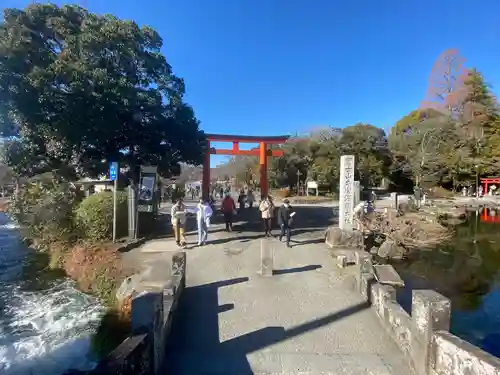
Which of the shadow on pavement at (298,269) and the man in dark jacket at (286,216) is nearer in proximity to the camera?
the shadow on pavement at (298,269)

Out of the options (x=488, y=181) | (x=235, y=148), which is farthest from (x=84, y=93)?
(x=488, y=181)

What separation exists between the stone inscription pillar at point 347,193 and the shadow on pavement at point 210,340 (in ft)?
15.7

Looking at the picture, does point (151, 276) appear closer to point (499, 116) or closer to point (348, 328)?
point (348, 328)

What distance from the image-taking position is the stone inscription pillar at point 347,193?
1062cm

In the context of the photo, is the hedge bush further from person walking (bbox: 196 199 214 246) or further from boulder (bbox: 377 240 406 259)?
boulder (bbox: 377 240 406 259)

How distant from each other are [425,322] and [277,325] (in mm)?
2130

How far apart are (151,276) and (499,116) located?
44.2 meters

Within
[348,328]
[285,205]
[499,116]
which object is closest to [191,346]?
[348,328]

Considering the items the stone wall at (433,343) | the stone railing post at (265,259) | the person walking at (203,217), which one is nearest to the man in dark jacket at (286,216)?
the person walking at (203,217)

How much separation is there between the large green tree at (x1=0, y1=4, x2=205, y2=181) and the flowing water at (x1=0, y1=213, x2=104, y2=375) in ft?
13.8

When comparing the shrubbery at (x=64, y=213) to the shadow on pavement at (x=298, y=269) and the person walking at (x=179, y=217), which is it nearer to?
the person walking at (x=179, y=217)

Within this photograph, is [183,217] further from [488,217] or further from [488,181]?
[488,181]

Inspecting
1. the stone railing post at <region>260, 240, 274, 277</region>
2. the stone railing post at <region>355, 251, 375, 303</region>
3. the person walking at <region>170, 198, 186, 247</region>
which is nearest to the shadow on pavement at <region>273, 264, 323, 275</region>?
the stone railing post at <region>260, 240, 274, 277</region>

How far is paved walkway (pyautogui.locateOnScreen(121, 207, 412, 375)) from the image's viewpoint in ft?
14.1
